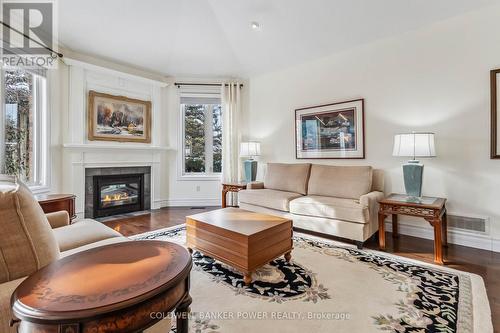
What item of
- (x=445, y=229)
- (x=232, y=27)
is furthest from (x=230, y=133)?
(x=445, y=229)

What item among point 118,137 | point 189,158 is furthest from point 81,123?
point 189,158

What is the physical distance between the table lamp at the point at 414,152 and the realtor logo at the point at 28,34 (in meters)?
4.82

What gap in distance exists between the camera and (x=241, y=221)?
2.42m

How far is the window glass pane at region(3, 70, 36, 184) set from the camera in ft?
10.2

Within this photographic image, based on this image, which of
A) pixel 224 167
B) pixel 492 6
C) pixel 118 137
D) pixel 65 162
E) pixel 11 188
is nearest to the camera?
pixel 11 188

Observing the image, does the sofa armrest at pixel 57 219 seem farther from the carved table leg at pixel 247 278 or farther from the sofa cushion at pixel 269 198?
the sofa cushion at pixel 269 198

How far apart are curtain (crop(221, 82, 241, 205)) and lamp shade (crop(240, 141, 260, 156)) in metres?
0.49

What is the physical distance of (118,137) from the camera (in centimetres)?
451

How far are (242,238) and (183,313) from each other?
38.7 inches

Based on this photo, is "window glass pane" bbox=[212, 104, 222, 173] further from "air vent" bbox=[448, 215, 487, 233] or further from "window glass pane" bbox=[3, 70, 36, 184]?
"air vent" bbox=[448, 215, 487, 233]

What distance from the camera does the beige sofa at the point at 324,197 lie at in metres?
2.87

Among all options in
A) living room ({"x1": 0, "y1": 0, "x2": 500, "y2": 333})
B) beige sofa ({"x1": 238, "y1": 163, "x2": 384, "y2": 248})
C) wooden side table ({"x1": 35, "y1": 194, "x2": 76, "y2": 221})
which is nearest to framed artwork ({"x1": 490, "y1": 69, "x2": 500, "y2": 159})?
living room ({"x1": 0, "y1": 0, "x2": 500, "y2": 333})

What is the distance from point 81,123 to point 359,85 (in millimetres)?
4548

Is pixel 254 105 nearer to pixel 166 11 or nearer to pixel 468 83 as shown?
pixel 166 11
